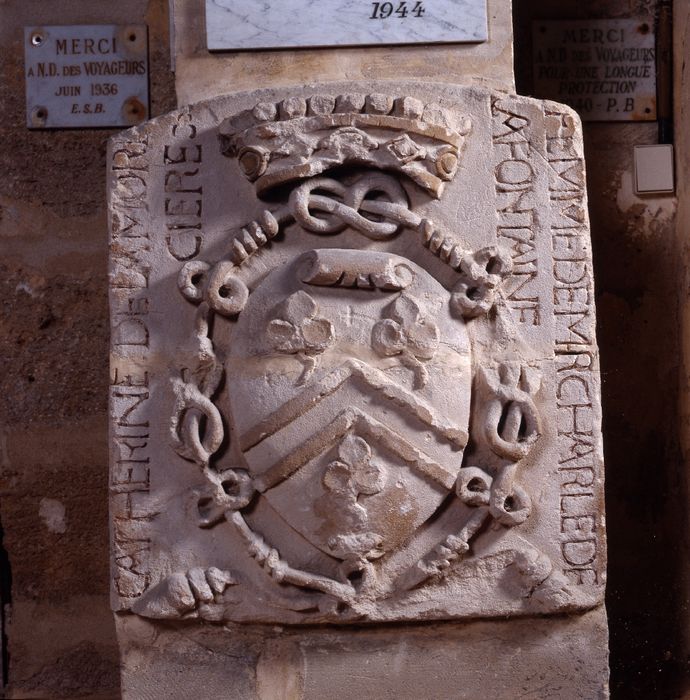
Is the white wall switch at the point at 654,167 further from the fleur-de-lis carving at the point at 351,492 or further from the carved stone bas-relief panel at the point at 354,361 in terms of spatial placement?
the fleur-de-lis carving at the point at 351,492

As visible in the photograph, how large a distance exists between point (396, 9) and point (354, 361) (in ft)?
2.20

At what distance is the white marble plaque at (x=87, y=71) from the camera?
2820 mm

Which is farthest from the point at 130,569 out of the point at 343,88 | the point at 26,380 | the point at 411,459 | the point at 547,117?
the point at 547,117

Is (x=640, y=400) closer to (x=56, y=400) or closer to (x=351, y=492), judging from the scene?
(x=351, y=492)

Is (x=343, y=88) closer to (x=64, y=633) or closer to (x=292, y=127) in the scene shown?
(x=292, y=127)

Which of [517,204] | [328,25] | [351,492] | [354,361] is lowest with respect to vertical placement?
[351,492]

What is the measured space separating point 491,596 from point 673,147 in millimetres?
1129

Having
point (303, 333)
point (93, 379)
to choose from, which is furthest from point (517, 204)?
point (93, 379)

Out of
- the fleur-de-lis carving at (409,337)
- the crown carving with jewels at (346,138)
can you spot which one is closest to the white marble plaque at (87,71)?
the crown carving with jewels at (346,138)

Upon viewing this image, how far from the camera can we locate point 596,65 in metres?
2.79

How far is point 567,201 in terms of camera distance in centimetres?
224

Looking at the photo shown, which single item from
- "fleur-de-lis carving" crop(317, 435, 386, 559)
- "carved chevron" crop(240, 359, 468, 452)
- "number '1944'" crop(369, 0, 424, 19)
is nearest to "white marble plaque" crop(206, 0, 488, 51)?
"number '1944'" crop(369, 0, 424, 19)

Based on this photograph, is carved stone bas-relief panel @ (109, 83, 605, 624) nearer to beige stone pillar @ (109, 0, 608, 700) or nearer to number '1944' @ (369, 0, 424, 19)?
beige stone pillar @ (109, 0, 608, 700)

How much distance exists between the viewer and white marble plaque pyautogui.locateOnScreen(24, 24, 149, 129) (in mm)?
2820
